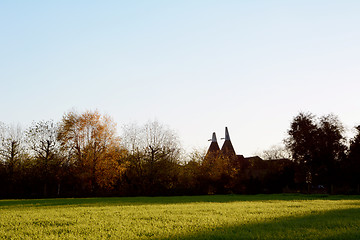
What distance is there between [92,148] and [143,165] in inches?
306

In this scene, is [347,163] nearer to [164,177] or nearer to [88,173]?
[164,177]

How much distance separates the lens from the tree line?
44031mm

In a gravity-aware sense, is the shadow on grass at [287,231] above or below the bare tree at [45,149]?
below

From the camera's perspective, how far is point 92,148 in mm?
46438

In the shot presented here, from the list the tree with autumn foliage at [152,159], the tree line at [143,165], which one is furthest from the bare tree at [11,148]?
the tree with autumn foliage at [152,159]

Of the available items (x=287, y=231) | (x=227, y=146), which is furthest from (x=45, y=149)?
(x=287, y=231)

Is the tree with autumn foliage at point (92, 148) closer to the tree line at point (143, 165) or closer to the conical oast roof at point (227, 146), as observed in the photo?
the tree line at point (143, 165)

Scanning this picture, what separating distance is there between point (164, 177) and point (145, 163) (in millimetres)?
4066

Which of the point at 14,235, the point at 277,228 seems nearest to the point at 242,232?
the point at 277,228

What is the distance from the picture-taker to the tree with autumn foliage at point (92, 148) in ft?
146

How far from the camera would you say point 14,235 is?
30.7 feet

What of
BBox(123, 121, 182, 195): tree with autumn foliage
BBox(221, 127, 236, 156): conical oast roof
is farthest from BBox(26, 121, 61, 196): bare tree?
BBox(221, 127, 236, 156): conical oast roof

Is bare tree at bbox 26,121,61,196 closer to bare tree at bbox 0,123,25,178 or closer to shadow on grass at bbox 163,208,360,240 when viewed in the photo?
bare tree at bbox 0,123,25,178

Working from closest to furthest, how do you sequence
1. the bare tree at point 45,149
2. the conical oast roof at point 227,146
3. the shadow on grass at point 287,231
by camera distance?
1. the shadow on grass at point 287,231
2. the bare tree at point 45,149
3. the conical oast roof at point 227,146
